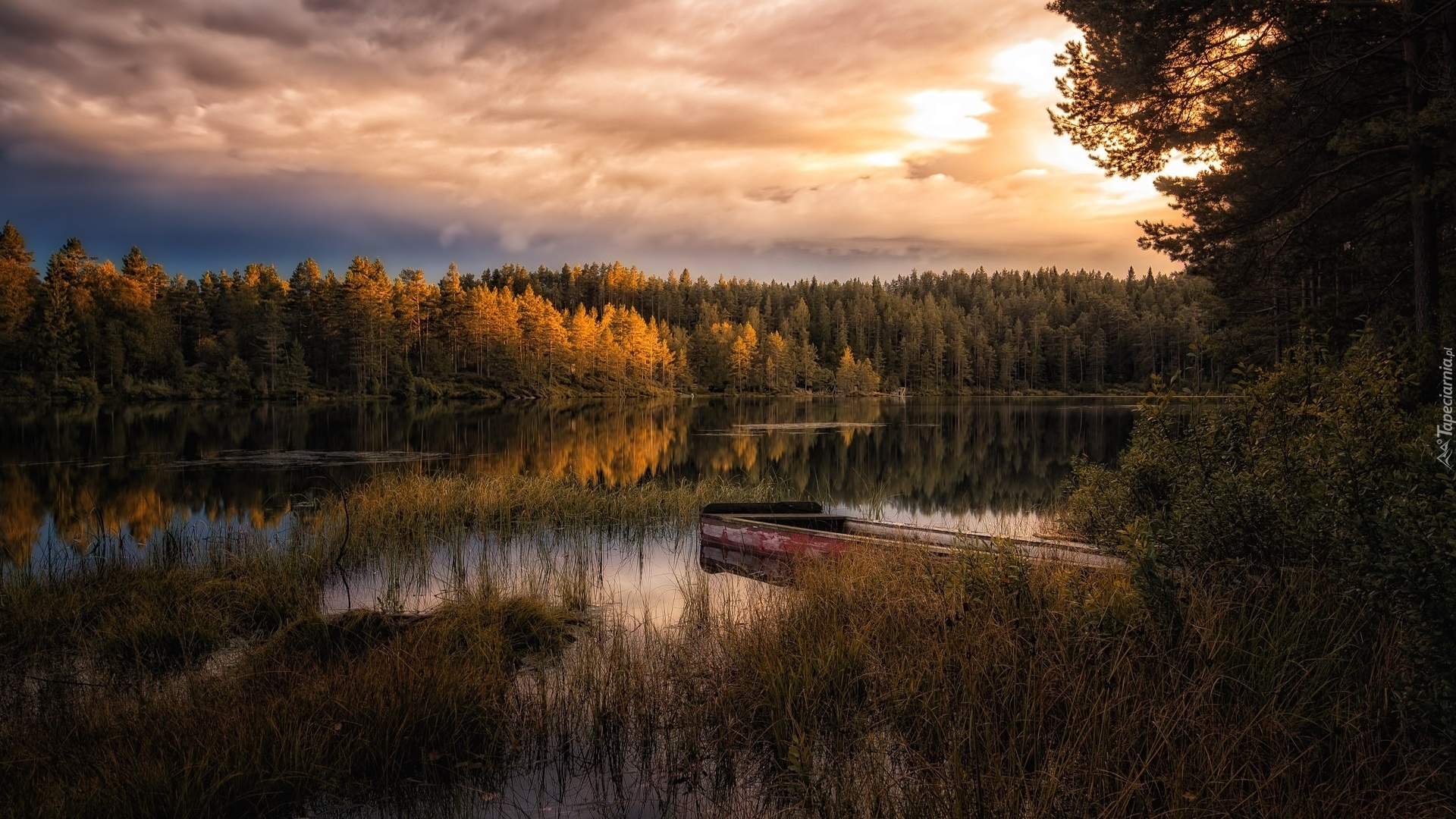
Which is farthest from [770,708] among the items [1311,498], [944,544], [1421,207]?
[1421,207]

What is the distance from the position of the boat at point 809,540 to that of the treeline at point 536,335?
3.05 meters

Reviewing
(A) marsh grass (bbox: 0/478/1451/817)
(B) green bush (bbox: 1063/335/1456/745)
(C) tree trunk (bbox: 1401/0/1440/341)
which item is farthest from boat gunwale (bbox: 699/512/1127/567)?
(C) tree trunk (bbox: 1401/0/1440/341)

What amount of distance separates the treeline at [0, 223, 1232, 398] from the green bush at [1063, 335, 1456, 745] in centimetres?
118

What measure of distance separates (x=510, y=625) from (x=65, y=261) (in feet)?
274

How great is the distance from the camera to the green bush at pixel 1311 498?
12.5 feet

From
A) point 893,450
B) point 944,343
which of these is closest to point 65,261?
point 893,450

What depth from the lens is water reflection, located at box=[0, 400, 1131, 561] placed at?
18.2 metres

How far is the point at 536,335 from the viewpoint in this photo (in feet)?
295

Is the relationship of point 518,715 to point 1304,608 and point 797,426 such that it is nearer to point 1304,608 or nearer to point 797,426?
point 1304,608

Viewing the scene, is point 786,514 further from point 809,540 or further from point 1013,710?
point 1013,710

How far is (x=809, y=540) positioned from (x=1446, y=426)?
694 cm

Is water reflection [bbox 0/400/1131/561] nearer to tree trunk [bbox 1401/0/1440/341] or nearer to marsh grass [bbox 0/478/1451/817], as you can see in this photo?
marsh grass [bbox 0/478/1451/817]

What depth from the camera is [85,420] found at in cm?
4231

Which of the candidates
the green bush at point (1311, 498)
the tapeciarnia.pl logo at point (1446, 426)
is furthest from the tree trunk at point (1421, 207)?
the green bush at point (1311, 498)
